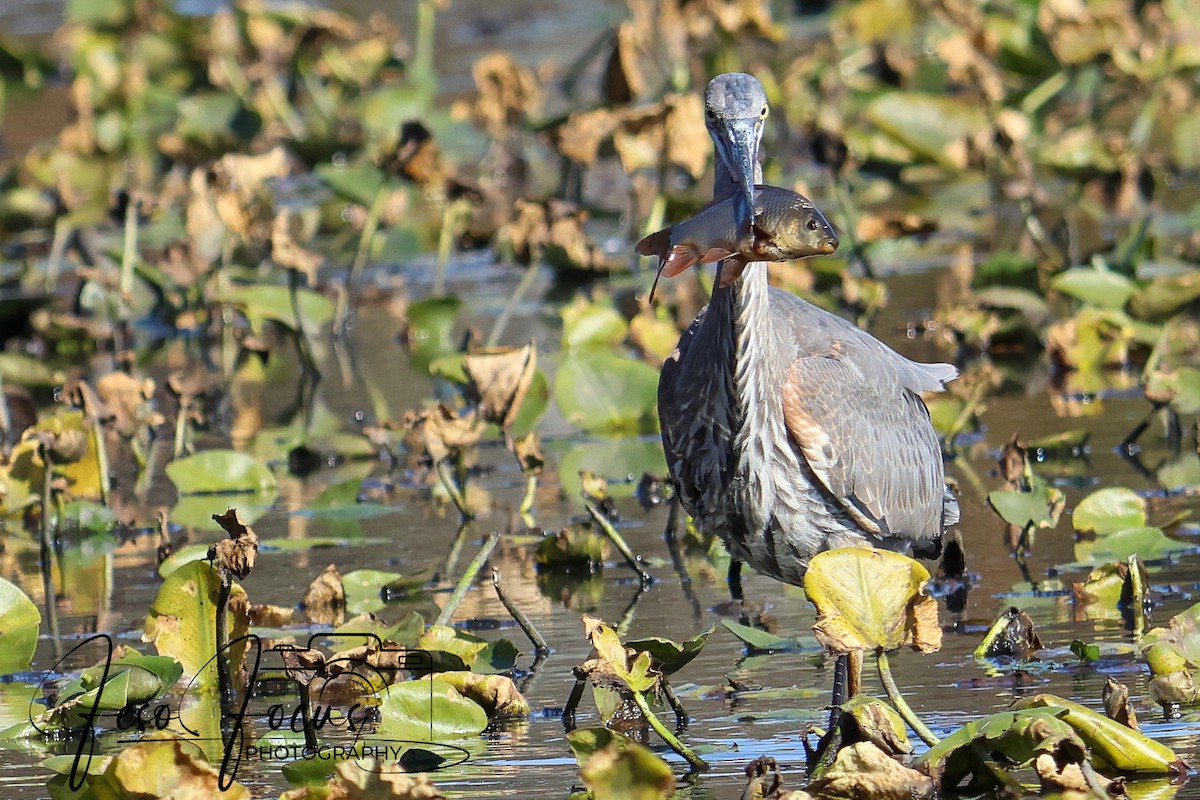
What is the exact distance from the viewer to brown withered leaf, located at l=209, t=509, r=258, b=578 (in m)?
4.59

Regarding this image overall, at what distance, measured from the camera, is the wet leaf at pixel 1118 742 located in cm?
403

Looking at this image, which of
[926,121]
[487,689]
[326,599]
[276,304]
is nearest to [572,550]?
[326,599]

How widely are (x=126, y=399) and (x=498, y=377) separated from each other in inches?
63.3

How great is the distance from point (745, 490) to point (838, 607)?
96 centimetres

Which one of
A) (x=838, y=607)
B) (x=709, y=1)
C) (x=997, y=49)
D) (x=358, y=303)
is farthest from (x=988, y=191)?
(x=838, y=607)

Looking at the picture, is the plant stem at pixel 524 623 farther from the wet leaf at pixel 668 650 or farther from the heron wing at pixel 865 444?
the heron wing at pixel 865 444

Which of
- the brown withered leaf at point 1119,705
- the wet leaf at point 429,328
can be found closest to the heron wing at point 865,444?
the brown withered leaf at point 1119,705

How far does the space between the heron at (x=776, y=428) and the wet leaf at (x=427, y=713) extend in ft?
3.02

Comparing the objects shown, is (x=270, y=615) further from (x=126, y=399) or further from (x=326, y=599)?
(x=126, y=399)

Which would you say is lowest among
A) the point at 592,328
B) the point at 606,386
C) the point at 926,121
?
the point at 606,386

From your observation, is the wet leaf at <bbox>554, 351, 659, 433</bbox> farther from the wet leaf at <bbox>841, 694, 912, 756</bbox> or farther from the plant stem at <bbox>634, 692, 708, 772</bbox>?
the wet leaf at <bbox>841, 694, 912, 756</bbox>

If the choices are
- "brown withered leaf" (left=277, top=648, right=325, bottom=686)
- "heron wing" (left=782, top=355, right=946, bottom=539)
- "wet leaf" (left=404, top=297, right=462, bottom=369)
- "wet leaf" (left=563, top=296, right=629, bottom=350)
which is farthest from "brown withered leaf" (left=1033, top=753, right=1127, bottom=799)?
"wet leaf" (left=404, top=297, right=462, bottom=369)

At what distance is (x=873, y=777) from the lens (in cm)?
387

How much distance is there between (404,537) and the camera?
268 inches
